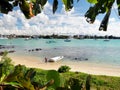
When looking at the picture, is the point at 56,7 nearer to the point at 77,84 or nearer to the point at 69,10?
the point at 69,10

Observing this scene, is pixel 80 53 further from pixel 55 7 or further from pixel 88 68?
pixel 55 7

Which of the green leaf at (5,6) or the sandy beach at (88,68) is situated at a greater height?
the green leaf at (5,6)

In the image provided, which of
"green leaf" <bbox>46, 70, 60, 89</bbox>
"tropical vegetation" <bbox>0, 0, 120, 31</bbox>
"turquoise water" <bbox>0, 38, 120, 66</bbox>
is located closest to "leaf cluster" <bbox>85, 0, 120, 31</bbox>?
"tropical vegetation" <bbox>0, 0, 120, 31</bbox>

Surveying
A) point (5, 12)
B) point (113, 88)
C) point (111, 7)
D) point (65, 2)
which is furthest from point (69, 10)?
point (113, 88)

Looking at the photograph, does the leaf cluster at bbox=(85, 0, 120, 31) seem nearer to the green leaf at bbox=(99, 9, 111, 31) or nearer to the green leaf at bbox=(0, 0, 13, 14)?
the green leaf at bbox=(99, 9, 111, 31)

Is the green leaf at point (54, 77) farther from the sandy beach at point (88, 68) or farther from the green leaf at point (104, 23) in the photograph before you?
the sandy beach at point (88, 68)

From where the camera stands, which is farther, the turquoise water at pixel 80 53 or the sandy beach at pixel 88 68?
the turquoise water at pixel 80 53

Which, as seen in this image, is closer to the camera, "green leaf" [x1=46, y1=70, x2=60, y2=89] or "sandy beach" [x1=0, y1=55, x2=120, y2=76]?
"green leaf" [x1=46, y1=70, x2=60, y2=89]

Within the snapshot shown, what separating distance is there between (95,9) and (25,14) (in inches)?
11.3

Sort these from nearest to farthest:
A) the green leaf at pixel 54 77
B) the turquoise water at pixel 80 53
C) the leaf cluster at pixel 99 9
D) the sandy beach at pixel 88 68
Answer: the green leaf at pixel 54 77 → the leaf cluster at pixel 99 9 → the sandy beach at pixel 88 68 → the turquoise water at pixel 80 53

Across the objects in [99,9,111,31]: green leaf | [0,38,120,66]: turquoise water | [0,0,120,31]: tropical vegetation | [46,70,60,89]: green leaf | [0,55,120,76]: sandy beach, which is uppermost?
[0,0,120,31]: tropical vegetation

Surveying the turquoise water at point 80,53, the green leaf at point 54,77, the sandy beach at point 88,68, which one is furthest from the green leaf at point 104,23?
the turquoise water at point 80,53

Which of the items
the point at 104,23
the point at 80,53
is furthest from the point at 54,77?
the point at 80,53

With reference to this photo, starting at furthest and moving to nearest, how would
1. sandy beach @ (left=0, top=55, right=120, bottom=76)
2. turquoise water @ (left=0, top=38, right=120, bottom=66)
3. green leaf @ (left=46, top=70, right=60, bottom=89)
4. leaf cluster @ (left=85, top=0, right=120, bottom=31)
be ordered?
turquoise water @ (left=0, top=38, right=120, bottom=66) → sandy beach @ (left=0, top=55, right=120, bottom=76) → leaf cluster @ (left=85, top=0, right=120, bottom=31) → green leaf @ (left=46, top=70, right=60, bottom=89)
